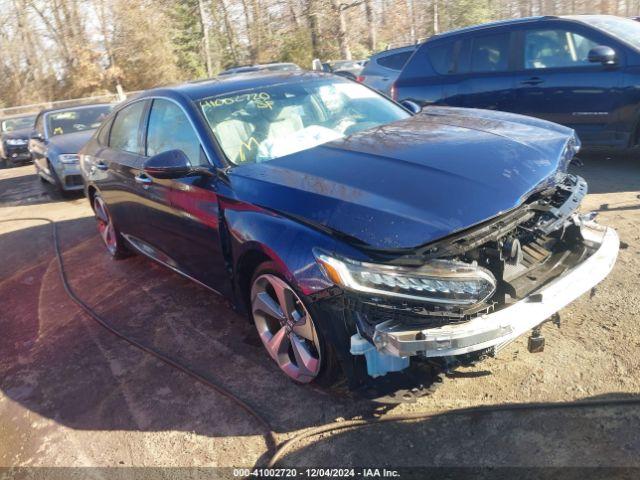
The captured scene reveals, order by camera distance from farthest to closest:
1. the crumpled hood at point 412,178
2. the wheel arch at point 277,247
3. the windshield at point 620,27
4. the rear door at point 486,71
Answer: the rear door at point 486,71 < the windshield at point 620,27 < the wheel arch at point 277,247 < the crumpled hood at point 412,178

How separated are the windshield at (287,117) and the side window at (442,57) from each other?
3.28m

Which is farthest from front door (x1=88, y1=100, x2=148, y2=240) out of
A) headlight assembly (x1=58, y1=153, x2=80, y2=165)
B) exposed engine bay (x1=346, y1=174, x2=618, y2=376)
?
headlight assembly (x1=58, y1=153, x2=80, y2=165)

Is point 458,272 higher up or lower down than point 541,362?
higher up

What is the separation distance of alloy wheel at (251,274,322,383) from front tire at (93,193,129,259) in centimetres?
268

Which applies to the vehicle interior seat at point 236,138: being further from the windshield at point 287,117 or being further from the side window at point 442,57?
the side window at point 442,57

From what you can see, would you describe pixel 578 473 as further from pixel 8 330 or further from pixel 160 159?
pixel 8 330

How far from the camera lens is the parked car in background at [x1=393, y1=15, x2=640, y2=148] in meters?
5.84

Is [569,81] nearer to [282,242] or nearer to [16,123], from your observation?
[282,242]

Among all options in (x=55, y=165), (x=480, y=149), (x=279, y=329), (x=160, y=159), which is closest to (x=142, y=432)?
(x=279, y=329)

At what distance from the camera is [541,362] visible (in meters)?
3.10

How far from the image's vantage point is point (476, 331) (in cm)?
240

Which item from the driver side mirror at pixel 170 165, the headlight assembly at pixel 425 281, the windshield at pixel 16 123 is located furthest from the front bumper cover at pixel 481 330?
the windshield at pixel 16 123

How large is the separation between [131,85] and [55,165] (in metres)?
25.0

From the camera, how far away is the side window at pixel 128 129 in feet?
15.0
